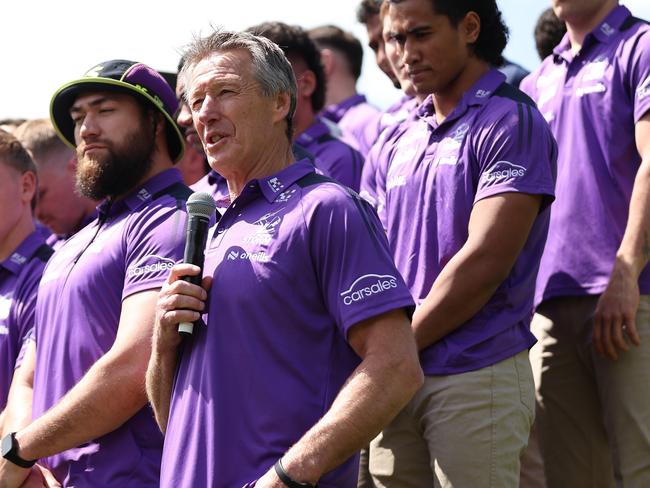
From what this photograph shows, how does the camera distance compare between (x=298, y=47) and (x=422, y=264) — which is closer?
(x=422, y=264)

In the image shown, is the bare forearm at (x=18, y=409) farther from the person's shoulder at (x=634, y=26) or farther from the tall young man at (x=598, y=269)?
the person's shoulder at (x=634, y=26)

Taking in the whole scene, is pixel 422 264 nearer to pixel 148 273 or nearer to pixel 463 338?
pixel 463 338

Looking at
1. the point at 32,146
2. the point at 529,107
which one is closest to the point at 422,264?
the point at 529,107

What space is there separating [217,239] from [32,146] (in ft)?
12.2

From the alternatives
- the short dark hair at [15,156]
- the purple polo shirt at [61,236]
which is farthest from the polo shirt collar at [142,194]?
the purple polo shirt at [61,236]

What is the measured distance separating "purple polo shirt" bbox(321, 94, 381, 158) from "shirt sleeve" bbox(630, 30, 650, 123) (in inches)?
117

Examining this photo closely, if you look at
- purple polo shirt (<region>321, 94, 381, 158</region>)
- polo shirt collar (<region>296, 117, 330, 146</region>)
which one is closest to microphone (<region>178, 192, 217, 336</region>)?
polo shirt collar (<region>296, 117, 330, 146</region>)

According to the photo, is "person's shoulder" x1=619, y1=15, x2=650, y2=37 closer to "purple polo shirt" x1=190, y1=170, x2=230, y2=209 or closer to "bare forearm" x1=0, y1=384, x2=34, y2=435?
"purple polo shirt" x1=190, y1=170, x2=230, y2=209

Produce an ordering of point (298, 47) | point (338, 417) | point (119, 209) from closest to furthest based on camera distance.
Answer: point (338, 417)
point (119, 209)
point (298, 47)

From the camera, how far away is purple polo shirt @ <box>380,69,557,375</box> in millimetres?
4273

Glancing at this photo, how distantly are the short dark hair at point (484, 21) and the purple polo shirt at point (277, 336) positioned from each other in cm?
145

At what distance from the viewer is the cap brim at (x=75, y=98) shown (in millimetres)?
5004

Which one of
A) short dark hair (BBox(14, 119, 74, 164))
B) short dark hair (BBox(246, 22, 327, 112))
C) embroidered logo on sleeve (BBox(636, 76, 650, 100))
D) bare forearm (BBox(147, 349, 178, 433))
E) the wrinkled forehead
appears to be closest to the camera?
bare forearm (BBox(147, 349, 178, 433))

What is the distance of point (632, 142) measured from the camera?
4848 millimetres
